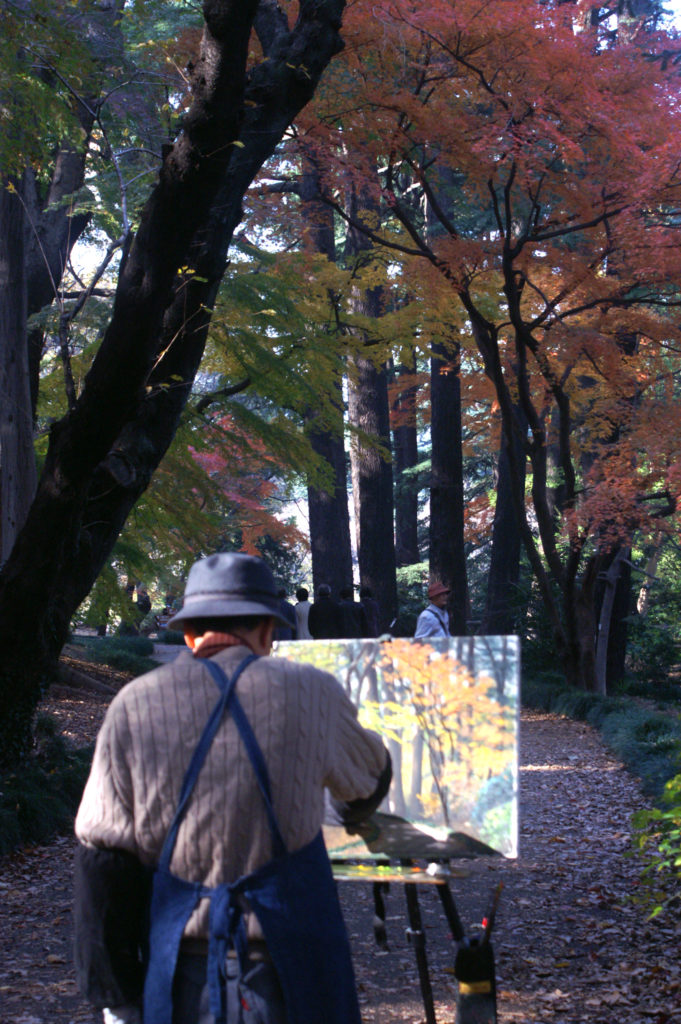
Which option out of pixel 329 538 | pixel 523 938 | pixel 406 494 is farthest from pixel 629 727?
Answer: pixel 406 494

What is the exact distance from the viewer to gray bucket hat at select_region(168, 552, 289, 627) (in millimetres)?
2596

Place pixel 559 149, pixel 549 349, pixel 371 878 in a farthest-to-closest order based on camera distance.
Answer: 1. pixel 549 349
2. pixel 559 149
3. pixel 371 878

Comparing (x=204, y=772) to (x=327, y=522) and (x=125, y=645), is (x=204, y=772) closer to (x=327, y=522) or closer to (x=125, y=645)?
(x=327, y=522)

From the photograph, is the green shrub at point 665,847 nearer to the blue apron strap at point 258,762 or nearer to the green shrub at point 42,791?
the blue apron strap at point 258,762

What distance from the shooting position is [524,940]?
19.9ft

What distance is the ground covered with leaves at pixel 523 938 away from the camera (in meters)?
5.07

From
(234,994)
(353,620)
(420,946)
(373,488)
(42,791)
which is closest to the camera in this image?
(234,994)

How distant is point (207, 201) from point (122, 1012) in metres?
5.89

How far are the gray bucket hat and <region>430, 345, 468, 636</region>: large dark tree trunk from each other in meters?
16.7

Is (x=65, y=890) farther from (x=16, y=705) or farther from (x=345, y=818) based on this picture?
(x=345, y=818)

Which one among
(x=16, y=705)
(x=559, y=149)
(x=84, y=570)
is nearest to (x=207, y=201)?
(x=84, y=570)

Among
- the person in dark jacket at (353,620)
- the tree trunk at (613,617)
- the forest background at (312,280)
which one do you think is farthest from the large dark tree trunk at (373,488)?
the person in dark jacket at (353,620)

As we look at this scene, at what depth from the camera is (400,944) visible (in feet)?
19.8

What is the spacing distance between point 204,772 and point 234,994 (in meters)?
0.47
